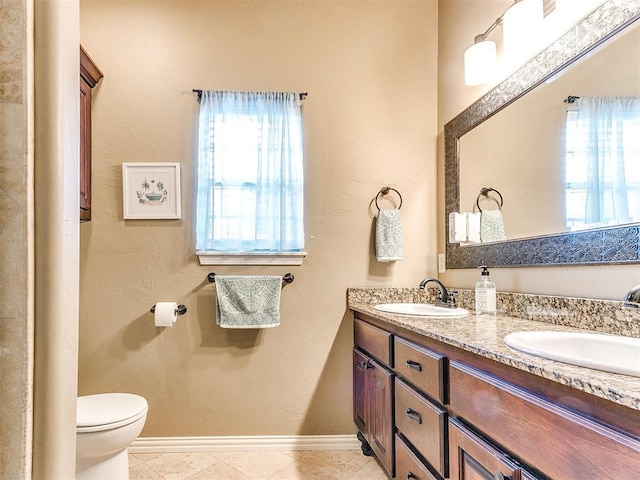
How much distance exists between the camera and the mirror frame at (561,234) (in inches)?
47.3

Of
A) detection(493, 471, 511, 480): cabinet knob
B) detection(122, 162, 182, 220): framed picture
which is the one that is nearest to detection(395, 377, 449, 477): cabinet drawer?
detection(493, 471, 511, 480): cabinet knob

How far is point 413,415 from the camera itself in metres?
1.39

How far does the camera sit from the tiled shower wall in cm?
37

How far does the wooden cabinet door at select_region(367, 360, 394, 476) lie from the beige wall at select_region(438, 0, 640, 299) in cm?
68

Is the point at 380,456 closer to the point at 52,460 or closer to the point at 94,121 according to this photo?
the point at 52,460

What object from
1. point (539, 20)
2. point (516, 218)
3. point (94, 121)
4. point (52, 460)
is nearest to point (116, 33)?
point (94, 121)

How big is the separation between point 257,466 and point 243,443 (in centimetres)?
22

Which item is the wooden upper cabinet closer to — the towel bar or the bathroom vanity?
the towel bar

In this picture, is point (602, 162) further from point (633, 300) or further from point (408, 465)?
point (408, 465)

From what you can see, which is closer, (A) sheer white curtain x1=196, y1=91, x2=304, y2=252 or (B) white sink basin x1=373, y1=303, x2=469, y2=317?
(B) white sink basin x1=373, y1=303, x2=469, y2=317

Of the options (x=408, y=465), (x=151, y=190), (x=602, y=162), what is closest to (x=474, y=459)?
(x=408, y=465)

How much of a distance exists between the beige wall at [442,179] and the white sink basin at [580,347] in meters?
0.23

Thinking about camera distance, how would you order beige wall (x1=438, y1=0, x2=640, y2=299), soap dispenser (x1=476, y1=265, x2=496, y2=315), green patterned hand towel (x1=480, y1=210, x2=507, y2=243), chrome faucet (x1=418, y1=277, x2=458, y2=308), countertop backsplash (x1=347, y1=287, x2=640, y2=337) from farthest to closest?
1. chrome faucet (x1=418, y1=277, x2=458, y2=308)
2. green patterned hand towel (x1=480, y1=210, x2=507, y2=243)
3. soap dispenser (x1=476, y1=265, x2=496, y2=315)
4. beige wall (x1=438, y1=0, x2=640, y2=299)
5. countertop backsplash (x1=347, y1=287, x2=640, y2=337)

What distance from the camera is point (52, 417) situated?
0.39 meters
